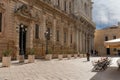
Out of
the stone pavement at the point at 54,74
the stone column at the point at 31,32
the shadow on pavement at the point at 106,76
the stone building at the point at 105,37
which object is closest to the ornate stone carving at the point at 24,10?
the stone column at the point at 31,32

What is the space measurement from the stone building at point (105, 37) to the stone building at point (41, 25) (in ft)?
45.3

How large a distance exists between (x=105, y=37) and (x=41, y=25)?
35.4 m

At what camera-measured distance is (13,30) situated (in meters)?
21.2

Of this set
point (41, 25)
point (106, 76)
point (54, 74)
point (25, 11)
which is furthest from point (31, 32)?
point (106, 76)

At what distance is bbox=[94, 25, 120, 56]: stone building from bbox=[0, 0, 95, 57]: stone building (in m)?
13.8

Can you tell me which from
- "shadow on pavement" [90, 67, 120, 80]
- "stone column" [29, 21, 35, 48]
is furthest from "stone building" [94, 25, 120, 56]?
"shadow on pavement" [90, 67, 120, 80]

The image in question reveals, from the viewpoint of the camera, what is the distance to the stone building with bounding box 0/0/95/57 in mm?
20509

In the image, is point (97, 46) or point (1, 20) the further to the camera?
point (97, 46)

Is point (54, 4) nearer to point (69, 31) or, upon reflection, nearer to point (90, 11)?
point (69, 31)

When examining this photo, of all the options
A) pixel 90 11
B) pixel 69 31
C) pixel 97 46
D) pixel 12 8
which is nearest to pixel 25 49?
pixel 12 8

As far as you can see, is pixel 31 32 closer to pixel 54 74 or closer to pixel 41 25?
pixel 41 25

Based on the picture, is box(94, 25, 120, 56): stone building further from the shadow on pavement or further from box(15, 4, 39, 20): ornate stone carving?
the shadow on pavement

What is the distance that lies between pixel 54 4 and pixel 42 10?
4919 mm

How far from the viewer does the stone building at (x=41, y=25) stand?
2051 cm
